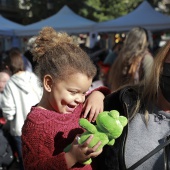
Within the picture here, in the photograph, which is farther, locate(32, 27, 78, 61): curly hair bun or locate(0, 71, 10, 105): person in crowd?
locate(0, 71, 10, 105): person in crowd

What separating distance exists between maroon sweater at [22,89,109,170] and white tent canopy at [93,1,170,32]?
8282mm

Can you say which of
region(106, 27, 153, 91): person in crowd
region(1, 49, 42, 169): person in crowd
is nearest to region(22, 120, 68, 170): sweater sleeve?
region(106, 27, 153, 91): person in crowd

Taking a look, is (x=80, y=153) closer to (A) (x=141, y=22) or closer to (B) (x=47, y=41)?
(B) (x=47, y=41)

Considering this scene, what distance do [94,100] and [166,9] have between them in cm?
2895

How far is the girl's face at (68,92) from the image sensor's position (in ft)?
4.99

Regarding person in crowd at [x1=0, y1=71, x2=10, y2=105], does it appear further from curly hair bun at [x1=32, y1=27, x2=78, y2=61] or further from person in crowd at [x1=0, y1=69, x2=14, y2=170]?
curly hair bun at [x1=32, y1=27, x2=78, y2=61]

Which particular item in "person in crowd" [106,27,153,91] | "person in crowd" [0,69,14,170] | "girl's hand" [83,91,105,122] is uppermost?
"girl's hand" [83,91,105,122]

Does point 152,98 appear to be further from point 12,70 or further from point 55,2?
point 55,2

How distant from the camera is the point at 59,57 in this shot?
161cm

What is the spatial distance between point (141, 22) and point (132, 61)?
601 centimetres

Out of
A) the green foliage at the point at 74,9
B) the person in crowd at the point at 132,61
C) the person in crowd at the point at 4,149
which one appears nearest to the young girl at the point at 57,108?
the person in crowd at the point at 132,61

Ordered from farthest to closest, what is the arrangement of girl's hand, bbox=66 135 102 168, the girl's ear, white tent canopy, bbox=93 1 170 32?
white tent canopy, bbox=93 1 170 32 → the girl's ear → girl's hand, bbox=66 135 102 168

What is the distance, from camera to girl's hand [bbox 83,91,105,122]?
5.52 feet

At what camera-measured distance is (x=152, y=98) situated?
167 centimetres
